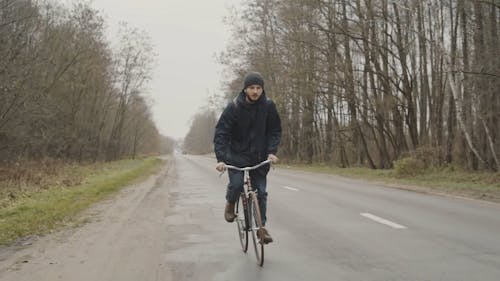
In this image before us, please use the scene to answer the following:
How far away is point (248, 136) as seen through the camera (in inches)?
241

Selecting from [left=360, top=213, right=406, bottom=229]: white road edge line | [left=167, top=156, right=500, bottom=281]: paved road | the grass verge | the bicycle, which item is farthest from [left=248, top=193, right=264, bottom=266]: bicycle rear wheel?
the grass verge

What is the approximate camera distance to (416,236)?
284 inches

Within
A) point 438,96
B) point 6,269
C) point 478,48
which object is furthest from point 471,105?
point 6,269

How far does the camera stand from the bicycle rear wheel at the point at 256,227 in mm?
5636

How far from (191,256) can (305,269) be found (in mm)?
1471

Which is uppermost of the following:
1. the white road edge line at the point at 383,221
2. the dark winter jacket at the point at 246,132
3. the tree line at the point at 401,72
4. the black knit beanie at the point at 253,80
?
the tree line at the point at 401,72

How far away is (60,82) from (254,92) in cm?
2816

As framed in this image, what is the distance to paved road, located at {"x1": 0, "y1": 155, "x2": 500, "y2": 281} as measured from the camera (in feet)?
17.4

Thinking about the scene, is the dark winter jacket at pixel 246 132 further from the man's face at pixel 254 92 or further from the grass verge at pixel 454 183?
the grass verge at pixel 454 183

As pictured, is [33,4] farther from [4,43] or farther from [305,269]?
[305,269]

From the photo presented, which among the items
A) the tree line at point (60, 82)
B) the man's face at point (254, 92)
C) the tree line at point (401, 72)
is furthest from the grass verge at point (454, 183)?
the tree line at point (60, 82)

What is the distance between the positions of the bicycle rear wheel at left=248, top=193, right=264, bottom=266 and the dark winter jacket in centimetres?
48

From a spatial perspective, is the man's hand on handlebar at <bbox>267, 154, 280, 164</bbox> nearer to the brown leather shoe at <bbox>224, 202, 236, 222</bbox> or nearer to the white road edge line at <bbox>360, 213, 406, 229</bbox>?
the brown leather shoe at <bbox>224, 202, 236, 222</bbox>

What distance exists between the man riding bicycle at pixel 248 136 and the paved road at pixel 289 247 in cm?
89
